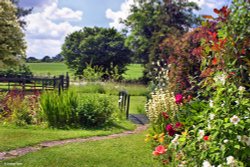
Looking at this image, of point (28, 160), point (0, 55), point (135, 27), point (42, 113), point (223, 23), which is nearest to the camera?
point (223, 23)

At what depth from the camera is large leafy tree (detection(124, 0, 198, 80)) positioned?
92.8 ft

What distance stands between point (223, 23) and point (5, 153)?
157 inches

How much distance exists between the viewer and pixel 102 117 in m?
8.59

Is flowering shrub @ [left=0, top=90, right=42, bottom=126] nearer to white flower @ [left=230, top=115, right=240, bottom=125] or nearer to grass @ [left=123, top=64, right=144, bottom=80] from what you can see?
white flower @ [left=230, top=115, right=240, bottom=125]

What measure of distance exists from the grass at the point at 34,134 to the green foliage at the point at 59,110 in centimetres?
44

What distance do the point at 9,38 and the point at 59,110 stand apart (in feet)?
11.2

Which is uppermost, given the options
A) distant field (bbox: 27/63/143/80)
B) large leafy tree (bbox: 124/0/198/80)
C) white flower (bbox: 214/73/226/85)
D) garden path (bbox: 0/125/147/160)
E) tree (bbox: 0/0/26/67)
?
large leafy tree (bbox: 124/0/198/80)

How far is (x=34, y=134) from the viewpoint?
700 centimetres

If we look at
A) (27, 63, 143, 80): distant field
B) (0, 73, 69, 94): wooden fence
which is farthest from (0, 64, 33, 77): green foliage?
(0, 73, 69, 94): wooden fence

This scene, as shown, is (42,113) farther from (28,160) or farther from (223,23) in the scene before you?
(223,23)

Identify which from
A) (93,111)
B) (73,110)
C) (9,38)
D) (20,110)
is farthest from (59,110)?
(9,38)

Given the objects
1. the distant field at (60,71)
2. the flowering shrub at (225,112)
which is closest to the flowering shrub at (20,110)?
the flowering shrub at (225,112)

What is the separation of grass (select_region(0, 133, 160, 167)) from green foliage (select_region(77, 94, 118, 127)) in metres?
1.91

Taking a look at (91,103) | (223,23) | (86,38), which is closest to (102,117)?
(91,103)
